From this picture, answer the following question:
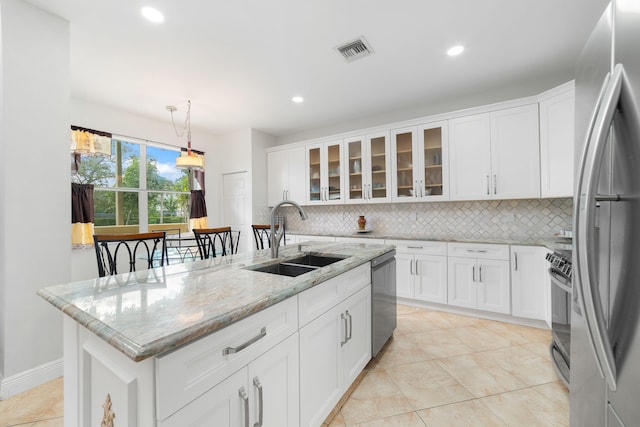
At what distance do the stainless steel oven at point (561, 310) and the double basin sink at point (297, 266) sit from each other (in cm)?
158

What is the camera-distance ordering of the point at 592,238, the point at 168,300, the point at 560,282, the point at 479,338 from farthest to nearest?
the point at 479,338 → the point at 560,282 → the point at 168,300 → the point at 592,238

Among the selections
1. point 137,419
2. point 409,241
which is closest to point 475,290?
point 409,241

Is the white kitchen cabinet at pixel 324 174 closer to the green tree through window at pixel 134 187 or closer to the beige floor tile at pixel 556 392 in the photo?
the green tree through window at pixel 134 187

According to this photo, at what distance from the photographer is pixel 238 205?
199 inches

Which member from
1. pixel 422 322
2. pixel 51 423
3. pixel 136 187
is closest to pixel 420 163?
pixel 422 322

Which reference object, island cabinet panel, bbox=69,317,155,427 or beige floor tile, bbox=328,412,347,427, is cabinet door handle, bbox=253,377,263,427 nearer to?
island cabinet panel, bbox=69,317,155,427

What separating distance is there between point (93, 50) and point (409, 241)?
3.93 meters

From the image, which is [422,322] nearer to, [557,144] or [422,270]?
[422,270]

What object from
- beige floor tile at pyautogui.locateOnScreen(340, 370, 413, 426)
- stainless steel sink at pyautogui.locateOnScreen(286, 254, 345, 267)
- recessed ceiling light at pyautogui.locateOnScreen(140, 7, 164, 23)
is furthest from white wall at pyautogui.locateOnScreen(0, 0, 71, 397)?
beige floor tile at pyautogui.locateOnScreen(340, 370, 413, 426)

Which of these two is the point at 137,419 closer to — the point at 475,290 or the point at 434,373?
the point at 434,373

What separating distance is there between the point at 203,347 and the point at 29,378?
2223mm

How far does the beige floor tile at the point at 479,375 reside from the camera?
6.19 ft

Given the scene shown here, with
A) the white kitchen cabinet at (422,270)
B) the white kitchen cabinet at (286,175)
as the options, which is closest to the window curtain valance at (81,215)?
the white kitchen cabinet at (286,175)

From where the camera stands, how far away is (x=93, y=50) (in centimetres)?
251
